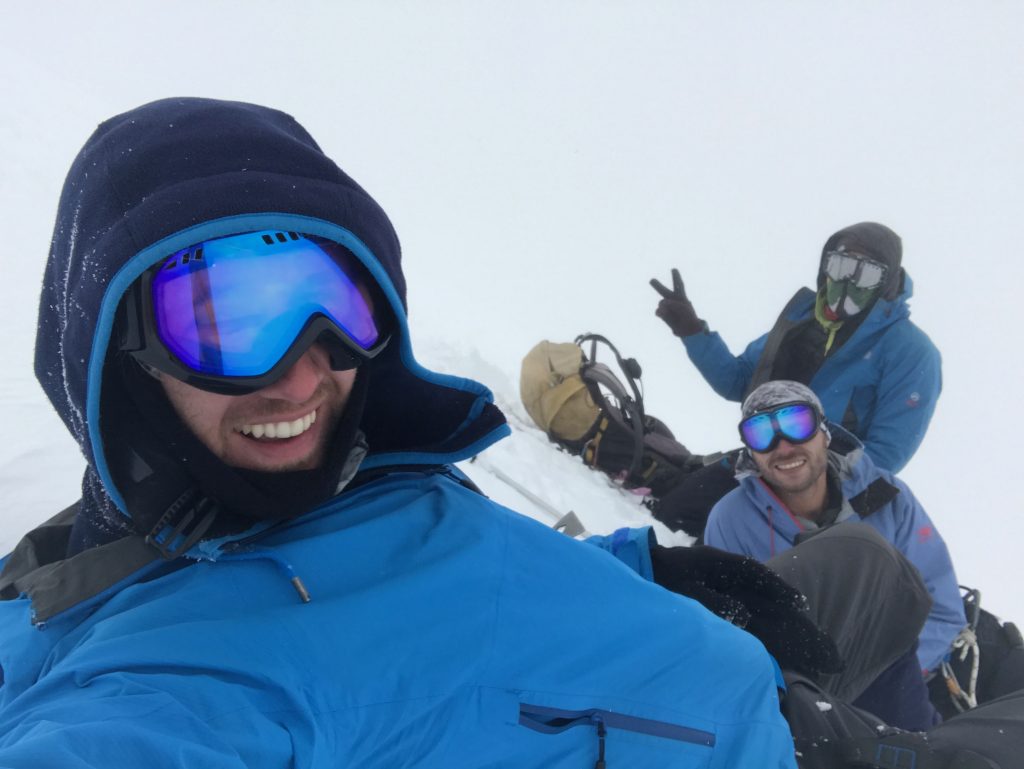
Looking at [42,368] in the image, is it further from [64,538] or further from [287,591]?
[287,591]

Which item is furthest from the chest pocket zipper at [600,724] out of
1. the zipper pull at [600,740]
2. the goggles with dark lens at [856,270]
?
the goggles with dark lens at [856,270]

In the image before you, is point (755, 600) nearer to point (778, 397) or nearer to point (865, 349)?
point (778, 397)

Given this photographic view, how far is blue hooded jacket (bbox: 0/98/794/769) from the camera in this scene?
0.94 metres

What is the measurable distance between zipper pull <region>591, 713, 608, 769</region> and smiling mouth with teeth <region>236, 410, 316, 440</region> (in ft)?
2.43

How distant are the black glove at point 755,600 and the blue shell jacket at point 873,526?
1216 mm

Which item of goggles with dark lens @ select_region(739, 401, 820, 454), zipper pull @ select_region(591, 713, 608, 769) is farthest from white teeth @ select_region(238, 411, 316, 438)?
goggles with dark lens @ select_region(739, 401, 820, 454)

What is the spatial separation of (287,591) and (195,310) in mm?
481

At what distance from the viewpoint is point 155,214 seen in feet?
3.48

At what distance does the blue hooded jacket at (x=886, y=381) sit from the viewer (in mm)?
4133

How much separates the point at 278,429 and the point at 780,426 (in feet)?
8.80

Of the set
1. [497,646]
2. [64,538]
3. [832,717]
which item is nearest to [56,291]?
[64,538]

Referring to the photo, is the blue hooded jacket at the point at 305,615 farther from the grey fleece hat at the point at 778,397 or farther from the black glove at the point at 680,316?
the black glove at the point at 680,316

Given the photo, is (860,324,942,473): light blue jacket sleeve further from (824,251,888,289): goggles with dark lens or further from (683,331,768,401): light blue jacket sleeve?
(683,331,768,401): light blue jacket sleeve

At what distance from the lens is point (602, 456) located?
215 inches
